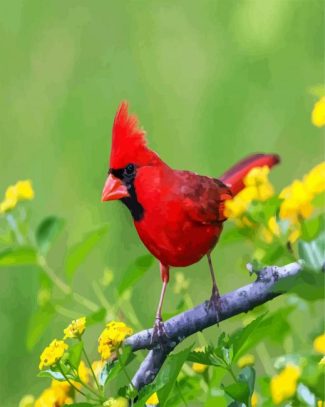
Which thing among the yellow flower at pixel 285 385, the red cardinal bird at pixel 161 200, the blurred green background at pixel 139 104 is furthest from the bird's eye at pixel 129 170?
the blurred green background at pixel 139 104

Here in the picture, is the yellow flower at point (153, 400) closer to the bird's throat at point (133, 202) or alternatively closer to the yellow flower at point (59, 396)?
the yellow flower at point (59, 396)

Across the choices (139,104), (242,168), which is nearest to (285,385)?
(242,168)

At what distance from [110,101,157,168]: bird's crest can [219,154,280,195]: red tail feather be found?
124 mm

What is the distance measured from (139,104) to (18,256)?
0.61 meters

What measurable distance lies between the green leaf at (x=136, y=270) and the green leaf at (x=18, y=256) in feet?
0.44

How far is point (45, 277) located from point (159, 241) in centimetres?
17

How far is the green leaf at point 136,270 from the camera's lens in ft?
3.31

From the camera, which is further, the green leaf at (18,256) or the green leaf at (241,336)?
the green leaf at (18,256)

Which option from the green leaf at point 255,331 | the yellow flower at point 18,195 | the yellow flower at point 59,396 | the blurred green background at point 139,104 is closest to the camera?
the green leaf at point 255,331

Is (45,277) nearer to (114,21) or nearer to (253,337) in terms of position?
(253,337)

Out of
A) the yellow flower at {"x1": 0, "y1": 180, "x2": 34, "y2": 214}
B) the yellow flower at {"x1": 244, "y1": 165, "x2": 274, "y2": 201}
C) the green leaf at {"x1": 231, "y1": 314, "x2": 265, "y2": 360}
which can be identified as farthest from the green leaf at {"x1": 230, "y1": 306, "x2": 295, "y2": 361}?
the yellow flower at {"x1": 0, "y1": 180, "x2": 34, "y2": 214}

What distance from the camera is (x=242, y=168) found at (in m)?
1.08

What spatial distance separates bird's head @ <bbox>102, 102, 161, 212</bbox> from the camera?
38.2 inches

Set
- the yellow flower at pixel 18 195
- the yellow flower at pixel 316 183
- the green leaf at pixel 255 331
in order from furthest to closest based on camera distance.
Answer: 1. the yellow flower at pixel 18 195
2. the green leaf at pixel 255 331
3. the yellow flower at pixel 316 183
